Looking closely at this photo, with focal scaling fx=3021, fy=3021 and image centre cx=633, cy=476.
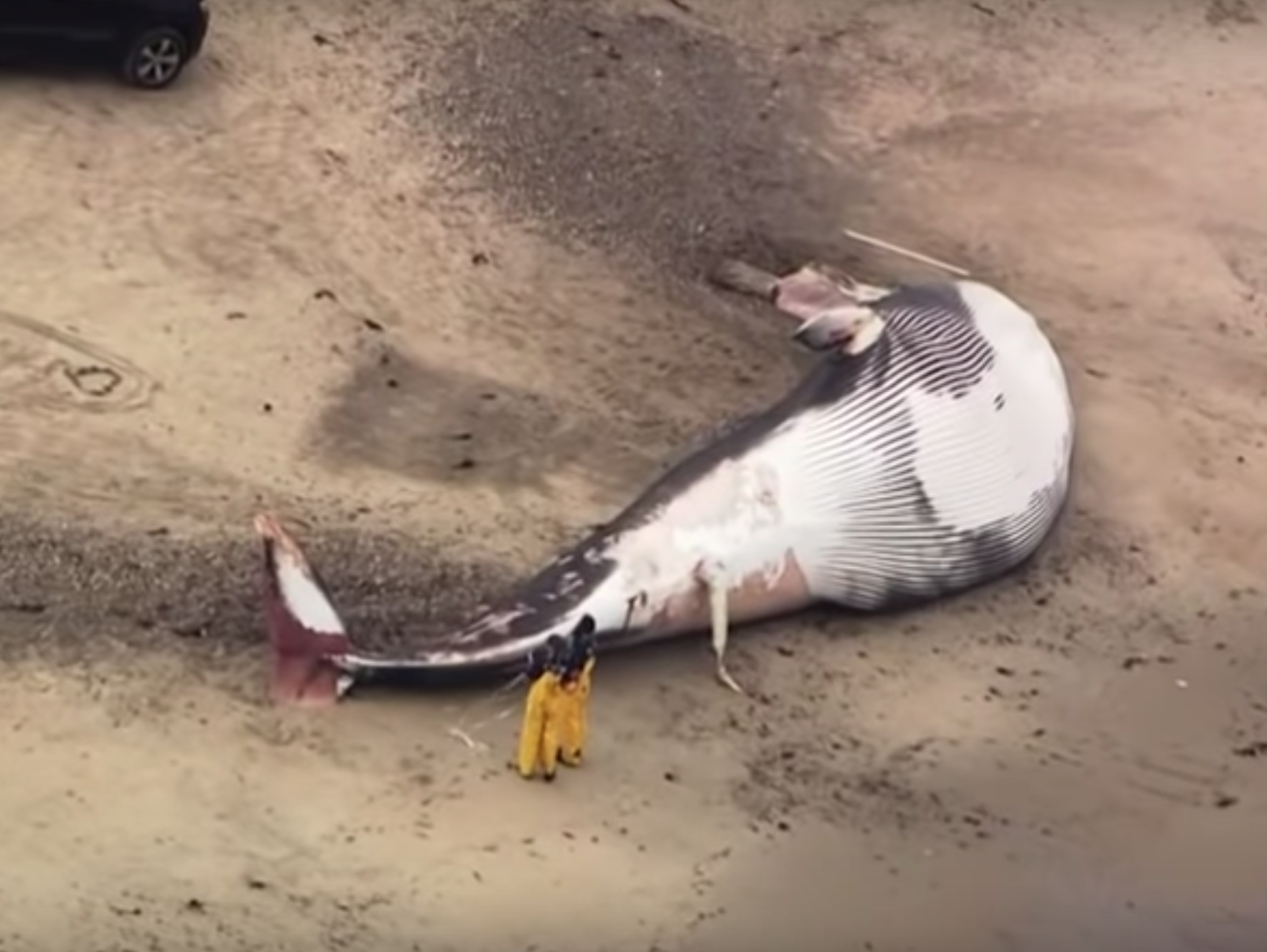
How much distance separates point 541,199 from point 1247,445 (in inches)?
277

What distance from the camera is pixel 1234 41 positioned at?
111 ft

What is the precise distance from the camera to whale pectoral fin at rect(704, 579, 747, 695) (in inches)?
936

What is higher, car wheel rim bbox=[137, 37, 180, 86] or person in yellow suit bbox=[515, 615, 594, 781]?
car wheel rim bbox=[137, 37, 180, 86]

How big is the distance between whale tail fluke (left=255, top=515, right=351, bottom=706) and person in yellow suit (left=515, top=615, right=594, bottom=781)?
148 centimetres

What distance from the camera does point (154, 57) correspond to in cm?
2870

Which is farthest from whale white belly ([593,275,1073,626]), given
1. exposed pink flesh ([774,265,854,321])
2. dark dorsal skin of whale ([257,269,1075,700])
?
exposed pink flesh ([774,265,854,321])

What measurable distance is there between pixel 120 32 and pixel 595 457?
6.56 metres

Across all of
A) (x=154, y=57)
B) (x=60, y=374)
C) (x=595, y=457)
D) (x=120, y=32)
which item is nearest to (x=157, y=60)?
(x=154, y=57)

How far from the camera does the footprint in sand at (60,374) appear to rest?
25297mm

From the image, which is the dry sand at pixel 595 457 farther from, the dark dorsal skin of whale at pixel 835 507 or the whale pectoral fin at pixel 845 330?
the whale pectoral fin at pixel 845 330

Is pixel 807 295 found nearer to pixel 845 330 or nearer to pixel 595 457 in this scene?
pixel 845 330

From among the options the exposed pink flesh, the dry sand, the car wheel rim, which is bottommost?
the dry sand

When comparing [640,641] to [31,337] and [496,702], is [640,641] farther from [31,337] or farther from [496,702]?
[31,337]

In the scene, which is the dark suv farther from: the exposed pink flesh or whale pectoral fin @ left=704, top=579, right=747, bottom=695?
whale pectoral fin @ left=704, top=579, right=747, bottom=695
